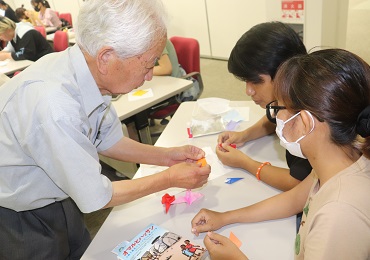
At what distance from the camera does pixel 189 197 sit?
53.6 inches

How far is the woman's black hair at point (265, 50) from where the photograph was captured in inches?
51.9

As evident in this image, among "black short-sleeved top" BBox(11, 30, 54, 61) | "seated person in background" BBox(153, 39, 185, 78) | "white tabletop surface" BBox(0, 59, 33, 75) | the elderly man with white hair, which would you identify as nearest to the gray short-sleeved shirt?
the elderly man with white hair

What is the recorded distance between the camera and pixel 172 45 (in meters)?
2.90

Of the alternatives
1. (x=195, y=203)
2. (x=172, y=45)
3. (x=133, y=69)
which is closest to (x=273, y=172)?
(x=195, y=203)

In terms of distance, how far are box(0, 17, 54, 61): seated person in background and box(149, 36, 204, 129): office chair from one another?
7.46ft

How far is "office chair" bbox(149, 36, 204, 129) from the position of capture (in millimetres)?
2855

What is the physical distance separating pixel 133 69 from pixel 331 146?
664mm

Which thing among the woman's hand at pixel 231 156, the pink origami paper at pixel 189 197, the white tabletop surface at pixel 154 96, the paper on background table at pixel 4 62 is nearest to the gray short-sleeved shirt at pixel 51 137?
the pink origami paper at pixel 189 197

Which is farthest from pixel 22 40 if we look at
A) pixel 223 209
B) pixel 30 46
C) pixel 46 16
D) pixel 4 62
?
pixel 223 209

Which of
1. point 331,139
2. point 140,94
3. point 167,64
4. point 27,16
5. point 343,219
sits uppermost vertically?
point 331,139

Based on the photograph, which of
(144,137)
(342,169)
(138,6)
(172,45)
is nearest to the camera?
(342,169)

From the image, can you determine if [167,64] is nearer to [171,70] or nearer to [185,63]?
[171,70]

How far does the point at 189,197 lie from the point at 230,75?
3.76m

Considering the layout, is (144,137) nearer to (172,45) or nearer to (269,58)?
(172,45)
